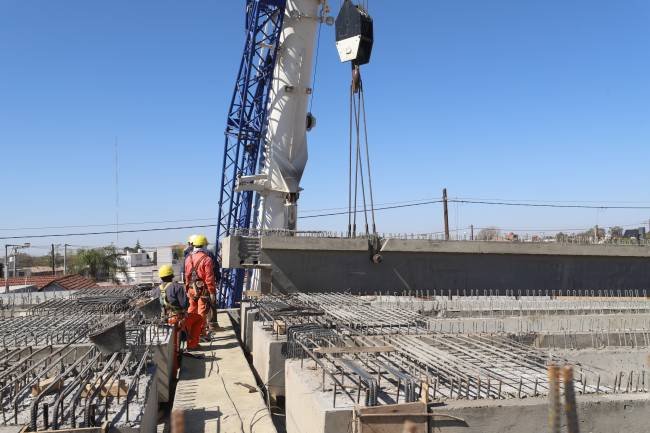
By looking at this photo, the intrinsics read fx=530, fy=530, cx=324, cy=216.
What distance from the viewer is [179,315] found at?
27.0 feet

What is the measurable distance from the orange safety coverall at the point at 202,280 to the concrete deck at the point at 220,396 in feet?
2.37

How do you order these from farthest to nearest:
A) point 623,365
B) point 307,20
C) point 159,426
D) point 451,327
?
point 307,20 < point 451,327 < point 623,365 < point 159,426

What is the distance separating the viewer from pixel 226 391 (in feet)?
20.9

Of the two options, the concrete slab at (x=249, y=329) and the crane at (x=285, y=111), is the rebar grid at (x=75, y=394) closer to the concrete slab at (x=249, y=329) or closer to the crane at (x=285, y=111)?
the concrete slab at (x=249, y=329)

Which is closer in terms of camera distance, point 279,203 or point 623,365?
point 623,365

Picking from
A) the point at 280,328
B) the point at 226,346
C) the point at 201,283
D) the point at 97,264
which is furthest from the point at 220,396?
the point at 97,264

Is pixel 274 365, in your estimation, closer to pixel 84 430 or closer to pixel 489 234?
pixel 84 430

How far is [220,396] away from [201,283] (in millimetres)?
3480

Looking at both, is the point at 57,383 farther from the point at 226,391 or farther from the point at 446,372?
the point at 446,372

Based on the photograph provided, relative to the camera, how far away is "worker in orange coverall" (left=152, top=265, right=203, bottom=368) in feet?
26.7

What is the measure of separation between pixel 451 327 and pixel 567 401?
6852 mm

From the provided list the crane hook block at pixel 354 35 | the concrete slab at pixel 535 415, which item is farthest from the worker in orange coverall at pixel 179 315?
the crane hook block at pixel 354 35

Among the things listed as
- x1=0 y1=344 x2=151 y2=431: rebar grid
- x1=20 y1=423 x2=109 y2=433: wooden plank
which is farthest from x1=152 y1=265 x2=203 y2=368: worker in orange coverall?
x1=20 y1=423 x2=109 y2=433: wooden plank

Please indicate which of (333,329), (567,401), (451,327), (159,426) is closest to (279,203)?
(451,327)
